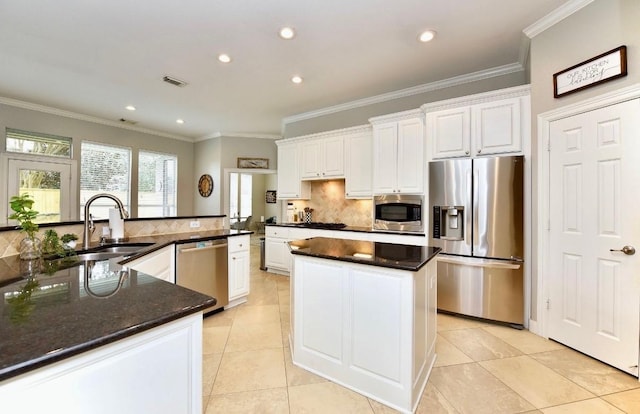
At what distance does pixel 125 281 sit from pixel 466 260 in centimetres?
299

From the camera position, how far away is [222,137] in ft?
21.6

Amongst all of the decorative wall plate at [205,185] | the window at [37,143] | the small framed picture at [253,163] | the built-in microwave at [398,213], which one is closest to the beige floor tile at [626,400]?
the built-in microwave at [398,213]

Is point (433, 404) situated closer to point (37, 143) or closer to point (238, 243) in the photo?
point (238, 243)

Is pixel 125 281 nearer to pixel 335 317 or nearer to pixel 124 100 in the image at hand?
pixel 335 317

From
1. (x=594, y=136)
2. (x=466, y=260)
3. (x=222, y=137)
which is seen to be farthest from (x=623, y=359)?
(x=222, y=137)

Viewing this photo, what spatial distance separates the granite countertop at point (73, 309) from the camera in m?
0.70

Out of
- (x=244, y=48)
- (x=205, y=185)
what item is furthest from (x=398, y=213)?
(x=205, y=185)

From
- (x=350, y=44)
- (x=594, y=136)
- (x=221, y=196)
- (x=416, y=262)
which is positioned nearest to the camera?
(x=416, y=262)

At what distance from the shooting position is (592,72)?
7.31ft

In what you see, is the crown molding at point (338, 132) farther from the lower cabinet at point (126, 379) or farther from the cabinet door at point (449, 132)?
the lower cabinet at point (126, 379)

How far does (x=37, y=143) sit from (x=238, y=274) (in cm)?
445

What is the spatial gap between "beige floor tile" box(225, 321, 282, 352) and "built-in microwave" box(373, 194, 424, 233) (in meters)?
1.87

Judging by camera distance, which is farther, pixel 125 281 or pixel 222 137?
pixel 222 137

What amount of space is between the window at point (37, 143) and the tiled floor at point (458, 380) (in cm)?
463
